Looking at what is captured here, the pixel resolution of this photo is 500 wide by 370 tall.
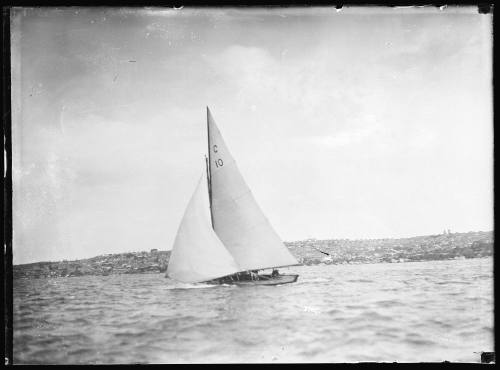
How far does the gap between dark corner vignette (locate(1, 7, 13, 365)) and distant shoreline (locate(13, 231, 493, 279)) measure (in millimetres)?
176

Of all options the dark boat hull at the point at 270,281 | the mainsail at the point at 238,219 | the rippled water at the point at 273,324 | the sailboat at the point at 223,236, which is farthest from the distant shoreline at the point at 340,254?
the dark boat hull at the point at 270,281

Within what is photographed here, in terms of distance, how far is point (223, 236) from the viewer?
838 cm

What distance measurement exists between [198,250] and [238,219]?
95cm

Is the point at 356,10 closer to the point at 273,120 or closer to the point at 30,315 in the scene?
the point at 273,120

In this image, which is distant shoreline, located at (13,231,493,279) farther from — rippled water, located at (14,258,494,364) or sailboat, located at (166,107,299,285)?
sailboat, located at (166,107,299,285)

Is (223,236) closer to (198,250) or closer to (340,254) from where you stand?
(198,250)

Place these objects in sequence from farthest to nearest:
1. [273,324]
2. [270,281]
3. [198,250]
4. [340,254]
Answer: [270,281] < [198,250] < [340,254] < [273,324]

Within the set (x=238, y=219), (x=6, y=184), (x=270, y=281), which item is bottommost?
(x=270, y=281)

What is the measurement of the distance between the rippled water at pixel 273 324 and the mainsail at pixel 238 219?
1133 mm

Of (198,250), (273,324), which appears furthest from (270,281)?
(273,324)

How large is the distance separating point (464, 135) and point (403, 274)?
2225mm

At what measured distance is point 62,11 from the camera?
676 centimetres

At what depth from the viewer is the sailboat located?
7336 millimetres

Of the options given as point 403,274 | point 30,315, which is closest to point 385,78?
point 403,274
